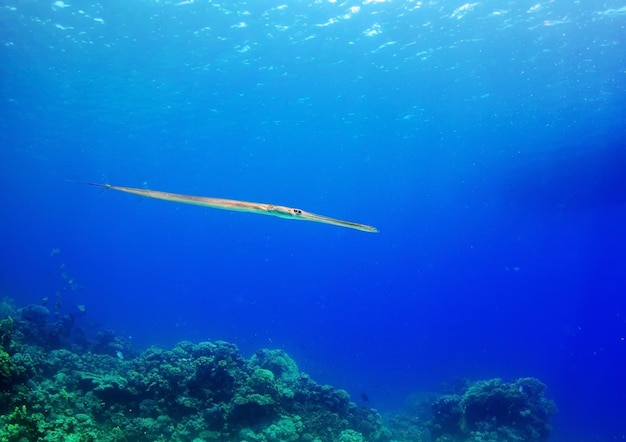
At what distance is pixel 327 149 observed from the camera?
39.1m

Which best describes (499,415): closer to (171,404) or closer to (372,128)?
(171,404)

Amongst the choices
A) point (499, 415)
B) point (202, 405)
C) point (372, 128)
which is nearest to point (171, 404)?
point (202, 405)

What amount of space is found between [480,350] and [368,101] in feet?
137

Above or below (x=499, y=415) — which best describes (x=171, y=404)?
below

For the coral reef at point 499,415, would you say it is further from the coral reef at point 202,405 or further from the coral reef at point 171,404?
→ the coral reef at point 171,404

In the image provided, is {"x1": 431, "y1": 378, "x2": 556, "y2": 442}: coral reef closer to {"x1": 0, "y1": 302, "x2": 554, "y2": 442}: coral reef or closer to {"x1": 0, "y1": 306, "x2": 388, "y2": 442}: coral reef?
{"x1": 0, "y1": 302, "x2": 554, "y2": 442}: coral reef

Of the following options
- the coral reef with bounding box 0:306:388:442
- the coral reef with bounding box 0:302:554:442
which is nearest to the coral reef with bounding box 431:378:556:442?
the coral reef with bounding box 0:302:554:442

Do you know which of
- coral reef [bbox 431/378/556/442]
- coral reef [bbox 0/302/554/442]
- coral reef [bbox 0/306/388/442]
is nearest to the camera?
coral reef [bbox 0/306/388/442]

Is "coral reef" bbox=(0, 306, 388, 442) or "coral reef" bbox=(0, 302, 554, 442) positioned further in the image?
"coral reef" bbox=(0, 302, 554, 442)

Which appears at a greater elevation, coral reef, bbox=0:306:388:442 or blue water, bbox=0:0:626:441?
blue water, bbox=0:0:626:441

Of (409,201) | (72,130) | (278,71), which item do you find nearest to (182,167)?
(72,130)

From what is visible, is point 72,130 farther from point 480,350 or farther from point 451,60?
point 480,350

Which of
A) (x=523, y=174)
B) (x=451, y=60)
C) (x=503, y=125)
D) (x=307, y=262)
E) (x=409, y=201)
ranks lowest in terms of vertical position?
(x=451, y=60)

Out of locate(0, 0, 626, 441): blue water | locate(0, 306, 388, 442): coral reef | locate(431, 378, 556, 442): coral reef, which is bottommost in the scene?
locate(0, 306, 388, 442): coral reef
